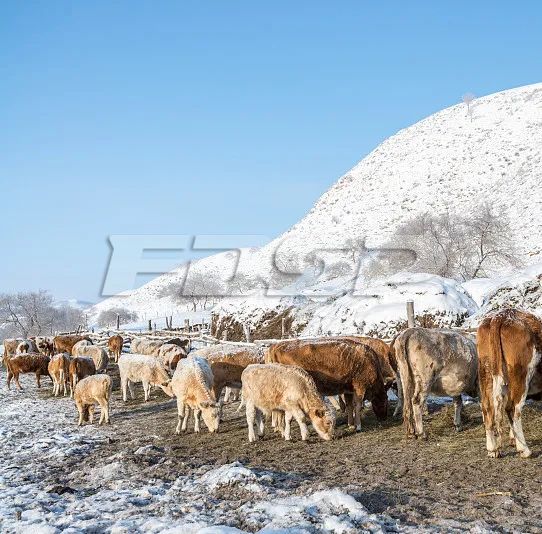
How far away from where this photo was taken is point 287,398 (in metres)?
9.85

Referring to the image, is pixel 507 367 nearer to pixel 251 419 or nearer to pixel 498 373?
pixel 498 373

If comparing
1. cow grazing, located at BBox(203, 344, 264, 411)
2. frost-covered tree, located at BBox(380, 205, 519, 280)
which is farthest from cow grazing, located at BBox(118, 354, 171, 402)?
frost-covered tree, located at BBox(380, 205, 519, 280)

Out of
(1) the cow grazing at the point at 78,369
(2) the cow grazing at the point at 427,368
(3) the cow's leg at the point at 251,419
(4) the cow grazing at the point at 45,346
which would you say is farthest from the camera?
(4) the cow grazing at the point at 45,346

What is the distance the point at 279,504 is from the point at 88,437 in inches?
251

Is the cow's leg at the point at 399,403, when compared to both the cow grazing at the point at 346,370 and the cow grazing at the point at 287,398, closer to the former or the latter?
the cow grazing at the point at 346,370

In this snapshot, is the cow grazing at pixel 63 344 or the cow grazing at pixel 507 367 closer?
the cow grazing at pixel 507 367

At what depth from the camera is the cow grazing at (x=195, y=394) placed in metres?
11.1

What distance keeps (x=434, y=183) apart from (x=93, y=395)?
6788 centimetres

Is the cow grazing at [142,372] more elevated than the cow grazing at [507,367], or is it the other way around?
the cow grazing at [507,367]

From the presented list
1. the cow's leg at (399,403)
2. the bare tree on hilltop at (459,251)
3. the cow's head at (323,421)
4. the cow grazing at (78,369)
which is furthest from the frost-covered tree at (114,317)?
the cow's head at (323,421)

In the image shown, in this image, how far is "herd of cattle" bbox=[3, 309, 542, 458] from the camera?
8117 millimetres

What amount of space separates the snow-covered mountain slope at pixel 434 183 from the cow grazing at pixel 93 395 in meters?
43.3

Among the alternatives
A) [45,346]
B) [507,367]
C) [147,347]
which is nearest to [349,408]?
[507,367]

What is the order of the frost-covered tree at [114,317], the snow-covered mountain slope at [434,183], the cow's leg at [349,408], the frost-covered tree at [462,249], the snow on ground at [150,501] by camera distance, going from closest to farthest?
the snow on ground at [150,501] → the cow's leg at [349,408] → the frost-covered tree at [462,249] → the snow-covered mountain slope at [434,183] → the frost-covered tree at [114,317]
